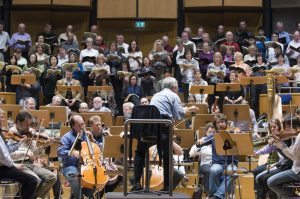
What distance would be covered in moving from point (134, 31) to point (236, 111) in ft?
27.0

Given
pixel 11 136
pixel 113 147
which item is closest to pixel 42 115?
pixel 113 147

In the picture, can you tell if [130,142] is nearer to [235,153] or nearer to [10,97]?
[235,153]

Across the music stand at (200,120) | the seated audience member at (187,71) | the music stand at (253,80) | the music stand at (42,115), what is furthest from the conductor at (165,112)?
the seated audience member at (187,71)

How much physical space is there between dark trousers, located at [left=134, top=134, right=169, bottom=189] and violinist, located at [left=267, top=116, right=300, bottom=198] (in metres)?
1.57

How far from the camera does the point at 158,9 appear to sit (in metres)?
21.7

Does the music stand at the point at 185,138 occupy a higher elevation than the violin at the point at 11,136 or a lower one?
lower

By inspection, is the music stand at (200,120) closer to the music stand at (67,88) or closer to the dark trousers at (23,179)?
the music stand at (67,88)

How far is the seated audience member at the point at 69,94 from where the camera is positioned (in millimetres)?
15799

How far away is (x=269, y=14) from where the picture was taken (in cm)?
2153

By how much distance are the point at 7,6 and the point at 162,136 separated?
12.8 m

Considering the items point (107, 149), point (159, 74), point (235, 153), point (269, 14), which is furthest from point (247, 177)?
point (269, 14)

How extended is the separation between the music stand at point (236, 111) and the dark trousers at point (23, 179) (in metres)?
5.29

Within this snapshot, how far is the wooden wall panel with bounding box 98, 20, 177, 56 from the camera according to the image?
71.7 ft

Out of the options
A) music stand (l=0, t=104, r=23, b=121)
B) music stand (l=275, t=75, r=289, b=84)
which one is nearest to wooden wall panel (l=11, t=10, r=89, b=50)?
music stand (l=0, t=104, r=23, b=121)
